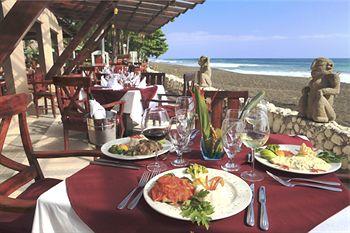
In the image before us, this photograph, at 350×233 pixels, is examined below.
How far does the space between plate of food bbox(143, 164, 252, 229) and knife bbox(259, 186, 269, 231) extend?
0.04m

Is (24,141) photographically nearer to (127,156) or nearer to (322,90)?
(127,156)

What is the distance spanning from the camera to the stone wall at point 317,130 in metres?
3.25

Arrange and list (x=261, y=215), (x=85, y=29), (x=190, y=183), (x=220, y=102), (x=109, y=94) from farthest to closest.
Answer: (x=85, y=29), (x=109, y=94), (x=220, y=102), (x=190, y=183), (x=261, y=215)

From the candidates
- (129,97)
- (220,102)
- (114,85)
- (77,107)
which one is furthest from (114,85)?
(220,102)

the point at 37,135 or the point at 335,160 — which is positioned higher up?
the point at 335,160

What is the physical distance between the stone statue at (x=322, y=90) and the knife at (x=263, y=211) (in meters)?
3.08

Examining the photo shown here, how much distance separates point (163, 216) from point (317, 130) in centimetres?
337

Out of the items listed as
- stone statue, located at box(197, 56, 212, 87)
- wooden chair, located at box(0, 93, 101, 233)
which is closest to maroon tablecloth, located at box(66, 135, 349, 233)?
wooden chair, located at box(0, 93, 101, 233)

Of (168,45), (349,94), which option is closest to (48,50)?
(349,94)

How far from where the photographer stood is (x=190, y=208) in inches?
28.4

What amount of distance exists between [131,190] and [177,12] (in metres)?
6.76

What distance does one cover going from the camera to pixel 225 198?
80cm

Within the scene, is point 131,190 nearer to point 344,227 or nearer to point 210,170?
point 210,170

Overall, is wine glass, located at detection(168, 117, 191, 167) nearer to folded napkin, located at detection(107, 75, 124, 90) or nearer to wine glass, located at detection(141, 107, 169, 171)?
wine glass, located at detection(141, 107, 169, 171)
